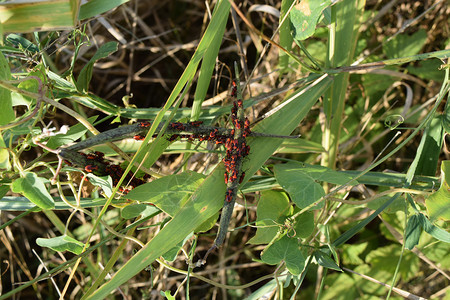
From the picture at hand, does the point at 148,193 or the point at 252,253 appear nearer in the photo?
the point at 148,193

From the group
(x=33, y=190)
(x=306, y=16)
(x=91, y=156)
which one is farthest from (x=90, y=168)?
(x=306, y=16)

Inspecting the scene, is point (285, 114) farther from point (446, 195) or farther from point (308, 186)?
point (446, 195)

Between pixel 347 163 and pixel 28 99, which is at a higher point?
pixel 28 99

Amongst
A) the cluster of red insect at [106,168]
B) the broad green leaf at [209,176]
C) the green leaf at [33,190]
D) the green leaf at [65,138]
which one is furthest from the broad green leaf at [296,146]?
the green leaf at [33,190]

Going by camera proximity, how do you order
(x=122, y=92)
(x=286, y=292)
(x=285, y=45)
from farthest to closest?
(x=122, y=92)
(x=286, y=292)
(x=285, y=45)

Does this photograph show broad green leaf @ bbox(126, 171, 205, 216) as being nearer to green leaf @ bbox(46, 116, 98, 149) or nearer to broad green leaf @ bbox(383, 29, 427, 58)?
green leaf @ bbox(46, 116, 98, 149)

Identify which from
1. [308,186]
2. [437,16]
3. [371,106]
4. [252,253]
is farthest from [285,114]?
[437,16]
